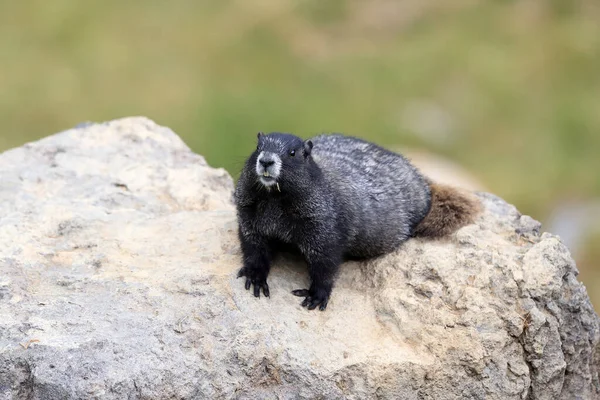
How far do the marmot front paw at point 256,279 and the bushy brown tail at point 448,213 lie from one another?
1482 millimetres

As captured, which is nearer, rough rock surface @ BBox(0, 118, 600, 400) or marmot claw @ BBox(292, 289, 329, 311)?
rough rock surface @ BBox(0, 118, 600, 400)

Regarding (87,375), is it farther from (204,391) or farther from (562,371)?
(562,371)

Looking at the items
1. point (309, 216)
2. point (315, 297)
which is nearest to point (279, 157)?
point (309, 216)

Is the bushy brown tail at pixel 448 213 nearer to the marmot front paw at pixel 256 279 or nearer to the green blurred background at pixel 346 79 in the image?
the marmot front paw at pixel 256 279

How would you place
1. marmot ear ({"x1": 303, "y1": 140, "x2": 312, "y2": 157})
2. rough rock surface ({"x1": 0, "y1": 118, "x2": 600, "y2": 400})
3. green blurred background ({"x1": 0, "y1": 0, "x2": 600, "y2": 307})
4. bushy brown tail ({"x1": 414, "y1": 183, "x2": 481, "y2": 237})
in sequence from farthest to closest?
1. green blurred background ({"x1": 0, "y1": 0, "x2": 600, "y2": 307})
2. bushy brown tail ({"x1": 414, "y1": 183, "x2": 481, "y2": 237})
3. marmot ear ({"x1": 303, "y1": 140, "x2": 312, "y2": 157})
4. rough rock surface ({"x1": 0, "y1": 118, "x2": 600, "y2": 400})

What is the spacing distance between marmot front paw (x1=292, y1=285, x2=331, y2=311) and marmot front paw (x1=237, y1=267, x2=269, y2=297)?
24 cm

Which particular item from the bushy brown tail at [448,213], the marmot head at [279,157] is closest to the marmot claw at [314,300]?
the marmot head at [279,157]

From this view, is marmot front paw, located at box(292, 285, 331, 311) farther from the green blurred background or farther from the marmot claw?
the green blurred background

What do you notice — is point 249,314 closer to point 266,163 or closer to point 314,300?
point 314,300

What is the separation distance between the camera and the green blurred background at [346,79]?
12.2 metres

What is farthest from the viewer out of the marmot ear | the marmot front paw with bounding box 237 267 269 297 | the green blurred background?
the green blurred background

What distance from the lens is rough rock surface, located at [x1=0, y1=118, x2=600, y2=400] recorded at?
4.91 m

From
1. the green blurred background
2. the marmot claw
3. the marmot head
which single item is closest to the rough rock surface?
the marmot claw

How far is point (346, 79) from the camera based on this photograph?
13602 millimetres
